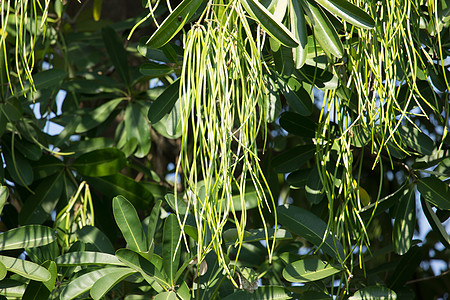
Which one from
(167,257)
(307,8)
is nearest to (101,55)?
(167,257)

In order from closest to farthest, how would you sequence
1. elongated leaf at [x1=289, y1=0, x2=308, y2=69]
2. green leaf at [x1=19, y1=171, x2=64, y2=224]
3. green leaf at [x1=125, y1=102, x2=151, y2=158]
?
elongated leaf at [x1=289, y1=0, x2=308, y2=69], green leaf at [x1=19, y1=171, x2=64, y2=224], green leaf at [x1=125, y1=102, x2=151, y2=158]

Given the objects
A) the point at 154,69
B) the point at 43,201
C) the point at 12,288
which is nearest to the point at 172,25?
the point at 154,69

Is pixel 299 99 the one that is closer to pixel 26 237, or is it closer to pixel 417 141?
pixel 417 141

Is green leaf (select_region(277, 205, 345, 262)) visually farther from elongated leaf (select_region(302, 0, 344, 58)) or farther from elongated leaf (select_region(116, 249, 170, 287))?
elongated leaf (select_region(302, 0, 344, 58))

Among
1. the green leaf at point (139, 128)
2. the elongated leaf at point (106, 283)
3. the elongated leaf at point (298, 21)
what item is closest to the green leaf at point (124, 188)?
the green leaf at point (139, 128)

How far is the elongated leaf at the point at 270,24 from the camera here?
0.59 metres

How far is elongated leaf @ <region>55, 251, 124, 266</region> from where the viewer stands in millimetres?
881

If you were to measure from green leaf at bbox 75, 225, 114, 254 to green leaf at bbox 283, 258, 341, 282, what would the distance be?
0.34m

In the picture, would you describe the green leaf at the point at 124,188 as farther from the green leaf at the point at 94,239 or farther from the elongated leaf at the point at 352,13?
the elongated leaf at the point at 352,13

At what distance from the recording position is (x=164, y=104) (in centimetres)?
94

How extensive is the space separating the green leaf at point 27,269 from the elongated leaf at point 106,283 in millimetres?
96

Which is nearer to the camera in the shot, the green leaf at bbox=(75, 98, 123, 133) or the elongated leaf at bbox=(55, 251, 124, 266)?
the elongated leaf at bbox=(55, 251, 124, 266)

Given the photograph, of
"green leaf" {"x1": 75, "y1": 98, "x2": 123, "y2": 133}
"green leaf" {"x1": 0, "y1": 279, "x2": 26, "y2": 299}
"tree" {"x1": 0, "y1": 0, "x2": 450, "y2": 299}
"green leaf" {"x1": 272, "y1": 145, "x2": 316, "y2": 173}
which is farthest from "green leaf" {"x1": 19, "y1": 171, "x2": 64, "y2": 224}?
"green leaf" {"x1": 272, "y1": 145, "x2": 316, "y2": 173}

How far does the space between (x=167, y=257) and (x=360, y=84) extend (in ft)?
1.33
